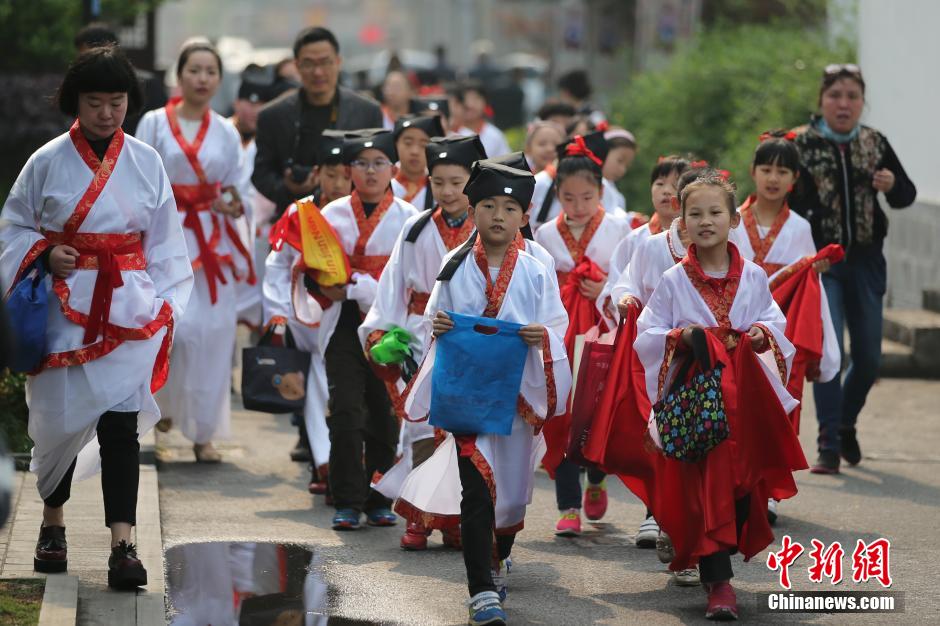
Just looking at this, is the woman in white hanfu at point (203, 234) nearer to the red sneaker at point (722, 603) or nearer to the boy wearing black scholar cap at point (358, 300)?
the boy wearing black scholar cap at point (358, 300)

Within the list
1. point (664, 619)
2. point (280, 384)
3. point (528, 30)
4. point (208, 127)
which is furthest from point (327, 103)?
point (528, 30)

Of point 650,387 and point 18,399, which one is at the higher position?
point 650,387

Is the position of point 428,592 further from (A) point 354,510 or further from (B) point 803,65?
(B) point 803,65

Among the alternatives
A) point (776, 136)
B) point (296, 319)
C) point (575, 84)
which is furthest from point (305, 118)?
point (575, 84)

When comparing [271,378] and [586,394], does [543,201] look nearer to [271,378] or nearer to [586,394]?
[271,378]

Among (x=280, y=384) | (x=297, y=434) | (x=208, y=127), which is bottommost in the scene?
(x=297, y=434)

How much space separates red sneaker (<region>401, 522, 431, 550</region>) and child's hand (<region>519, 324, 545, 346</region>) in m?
1.53

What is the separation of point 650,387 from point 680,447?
14.7 inches

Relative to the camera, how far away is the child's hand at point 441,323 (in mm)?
6797

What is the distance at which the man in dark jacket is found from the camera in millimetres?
10453

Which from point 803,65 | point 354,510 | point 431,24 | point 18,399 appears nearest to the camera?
point 354,510

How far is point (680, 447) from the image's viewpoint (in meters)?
6.71

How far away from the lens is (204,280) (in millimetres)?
10133

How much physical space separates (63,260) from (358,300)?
209 centimetres
